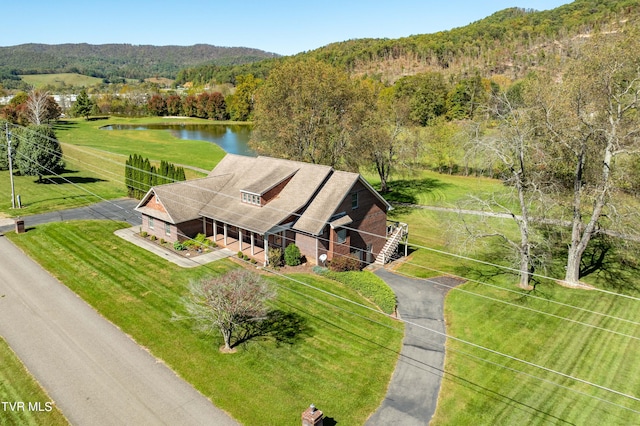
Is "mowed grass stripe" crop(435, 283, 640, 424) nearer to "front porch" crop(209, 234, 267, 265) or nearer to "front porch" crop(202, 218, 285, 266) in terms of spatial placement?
"front porch" crop(202, 218, 285, 266)

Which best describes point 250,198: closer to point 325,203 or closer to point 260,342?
point 325,203

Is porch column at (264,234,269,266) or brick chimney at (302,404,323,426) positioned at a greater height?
porch column at (264,234,269,266)

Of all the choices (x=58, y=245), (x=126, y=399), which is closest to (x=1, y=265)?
(x=58, y=245)

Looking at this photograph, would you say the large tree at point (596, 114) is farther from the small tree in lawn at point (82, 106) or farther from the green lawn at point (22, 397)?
the small tree in lawn at point (82, 106)

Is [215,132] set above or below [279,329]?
above

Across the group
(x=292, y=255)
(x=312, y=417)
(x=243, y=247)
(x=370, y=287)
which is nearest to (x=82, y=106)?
(x=243, y=247)

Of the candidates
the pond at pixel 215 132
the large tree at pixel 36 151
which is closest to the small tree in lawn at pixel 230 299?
the large tree at pixel 36 151

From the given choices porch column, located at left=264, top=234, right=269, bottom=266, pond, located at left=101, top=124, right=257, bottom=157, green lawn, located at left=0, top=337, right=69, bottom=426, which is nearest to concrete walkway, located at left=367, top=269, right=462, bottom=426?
porch column, located at left=264, top=234, right=269, bottom=266
